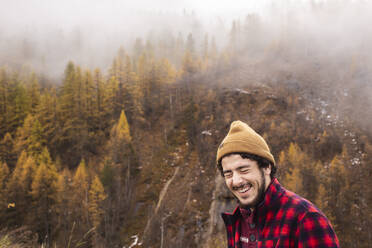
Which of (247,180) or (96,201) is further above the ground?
(247,180)

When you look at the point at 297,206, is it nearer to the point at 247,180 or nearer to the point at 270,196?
the point at 270,196

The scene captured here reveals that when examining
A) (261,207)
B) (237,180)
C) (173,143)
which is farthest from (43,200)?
(261,207)

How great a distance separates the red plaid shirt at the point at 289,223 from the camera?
1.23 m

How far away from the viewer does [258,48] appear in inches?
3383

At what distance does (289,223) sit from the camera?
4.51 feet

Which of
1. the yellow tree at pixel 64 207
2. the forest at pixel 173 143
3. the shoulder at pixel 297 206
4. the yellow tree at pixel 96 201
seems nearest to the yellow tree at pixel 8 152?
the forest at pixel 173 143

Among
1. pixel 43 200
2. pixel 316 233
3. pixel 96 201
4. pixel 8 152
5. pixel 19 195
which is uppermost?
pixel 316 233

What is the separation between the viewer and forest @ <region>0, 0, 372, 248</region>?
25750 millimetres

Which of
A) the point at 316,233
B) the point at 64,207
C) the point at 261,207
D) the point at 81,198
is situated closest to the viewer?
the point at 316,233

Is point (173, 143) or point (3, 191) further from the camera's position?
point (173, 143)

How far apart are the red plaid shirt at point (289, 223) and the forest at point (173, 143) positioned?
14.9 ft

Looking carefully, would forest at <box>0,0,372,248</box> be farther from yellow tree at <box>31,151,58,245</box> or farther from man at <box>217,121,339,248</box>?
man at <box>217,121,339,248</box>

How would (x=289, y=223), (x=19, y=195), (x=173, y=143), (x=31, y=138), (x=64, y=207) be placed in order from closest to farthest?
(x=289, y=223) → (x=19, y=195) → (x=64, y=207) → (x=31, y=138) → (x=173, y=143)

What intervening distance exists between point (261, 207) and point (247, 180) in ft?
0.72
